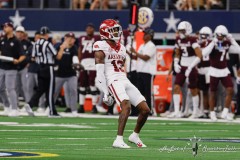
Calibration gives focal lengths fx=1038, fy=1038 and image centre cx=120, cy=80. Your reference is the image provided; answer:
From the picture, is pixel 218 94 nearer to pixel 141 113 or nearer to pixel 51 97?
pixel 51 97

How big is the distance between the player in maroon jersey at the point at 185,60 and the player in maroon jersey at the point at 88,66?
267 centimetres

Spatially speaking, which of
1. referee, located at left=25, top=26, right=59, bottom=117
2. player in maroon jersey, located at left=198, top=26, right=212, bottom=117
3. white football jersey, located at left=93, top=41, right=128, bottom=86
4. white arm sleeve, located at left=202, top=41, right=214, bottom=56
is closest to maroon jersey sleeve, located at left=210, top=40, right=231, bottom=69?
Result: white arm sleeve, located at left=202, top=41, right=214, bottom=56

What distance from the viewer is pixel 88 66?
2850 cm

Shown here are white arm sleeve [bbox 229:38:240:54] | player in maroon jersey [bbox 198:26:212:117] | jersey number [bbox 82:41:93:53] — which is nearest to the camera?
white arm sleeve [bbox 229:38:240:54]

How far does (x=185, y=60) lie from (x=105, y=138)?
28.8 feet

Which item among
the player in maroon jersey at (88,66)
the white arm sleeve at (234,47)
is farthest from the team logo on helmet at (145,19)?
the white arm sleeve at (234,47)

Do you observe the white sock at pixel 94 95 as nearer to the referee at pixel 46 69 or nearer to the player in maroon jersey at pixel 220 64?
the referee at pixel 46 69

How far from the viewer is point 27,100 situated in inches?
1110

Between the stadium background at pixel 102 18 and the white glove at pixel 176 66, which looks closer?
the white glove at pixel 176 66

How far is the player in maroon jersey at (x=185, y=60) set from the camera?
2639 centimetres

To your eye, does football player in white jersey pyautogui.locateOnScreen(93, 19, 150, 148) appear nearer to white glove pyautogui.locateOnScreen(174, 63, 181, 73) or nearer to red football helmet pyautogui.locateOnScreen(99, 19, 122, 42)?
red football helmet pyautogui.locateOnScreen(99, 19, 122, 42)

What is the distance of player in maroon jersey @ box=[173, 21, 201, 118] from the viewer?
26.4 meters

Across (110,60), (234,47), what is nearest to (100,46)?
(110,60)

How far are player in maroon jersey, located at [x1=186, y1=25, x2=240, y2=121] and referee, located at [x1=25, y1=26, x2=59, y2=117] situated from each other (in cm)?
380
